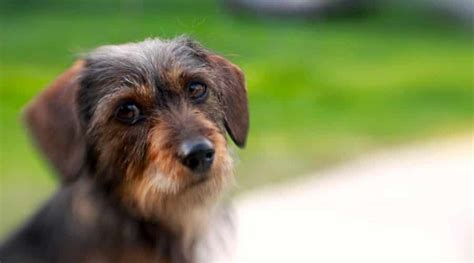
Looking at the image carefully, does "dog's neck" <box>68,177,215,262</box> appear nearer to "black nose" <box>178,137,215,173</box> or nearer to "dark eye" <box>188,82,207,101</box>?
"black nose" <box>178,137,215,173</box>

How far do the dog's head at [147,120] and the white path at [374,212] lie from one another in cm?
101

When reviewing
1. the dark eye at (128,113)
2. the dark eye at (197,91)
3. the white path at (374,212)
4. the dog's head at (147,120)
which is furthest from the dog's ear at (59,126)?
the white path at (374,212)

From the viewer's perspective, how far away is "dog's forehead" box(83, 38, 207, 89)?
1747 millimetres

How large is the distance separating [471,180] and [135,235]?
3.57 m

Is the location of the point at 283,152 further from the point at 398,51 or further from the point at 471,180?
the point at 398,51

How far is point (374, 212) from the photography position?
14.2 ft

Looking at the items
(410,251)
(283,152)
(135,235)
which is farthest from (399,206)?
(135,235)

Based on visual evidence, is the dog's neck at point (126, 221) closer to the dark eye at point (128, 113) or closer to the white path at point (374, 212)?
the dark eye at point (128, 113)

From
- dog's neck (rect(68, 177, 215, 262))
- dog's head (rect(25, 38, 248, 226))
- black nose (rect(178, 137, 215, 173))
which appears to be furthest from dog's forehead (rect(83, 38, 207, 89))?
dog's neck (rect(68, 177, 215, 262))

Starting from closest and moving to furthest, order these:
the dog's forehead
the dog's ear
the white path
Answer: the dog's forehead < the dog's ear < the white path

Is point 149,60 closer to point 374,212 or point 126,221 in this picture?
point 126,221

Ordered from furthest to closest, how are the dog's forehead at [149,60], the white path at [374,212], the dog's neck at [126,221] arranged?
the white path at [374,212] → the dog's neck at [126,221] → the dog's forehead at [149,60]

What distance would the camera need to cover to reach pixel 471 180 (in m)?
5.37

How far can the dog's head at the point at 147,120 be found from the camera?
180 centimetres
